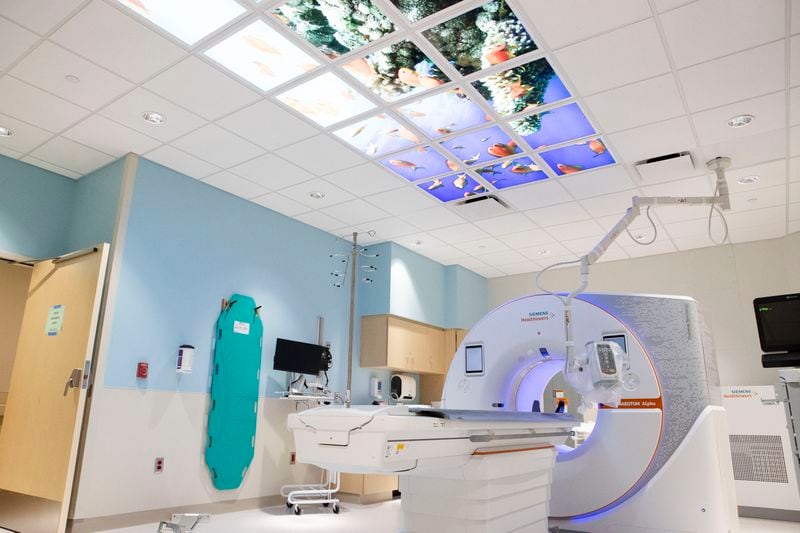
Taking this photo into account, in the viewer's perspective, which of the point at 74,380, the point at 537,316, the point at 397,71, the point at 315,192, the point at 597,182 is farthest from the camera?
the point at 315,192

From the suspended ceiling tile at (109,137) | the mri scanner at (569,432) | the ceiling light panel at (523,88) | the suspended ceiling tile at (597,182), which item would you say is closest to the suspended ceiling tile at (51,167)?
the suspended ceiling tile at (109,137)

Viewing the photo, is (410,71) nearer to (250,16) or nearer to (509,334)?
(250,16)

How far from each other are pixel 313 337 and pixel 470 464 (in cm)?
350

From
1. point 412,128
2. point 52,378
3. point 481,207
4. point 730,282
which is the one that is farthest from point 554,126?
point 52,378

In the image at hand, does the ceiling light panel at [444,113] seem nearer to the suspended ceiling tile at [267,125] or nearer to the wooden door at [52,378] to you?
the suspended ceiling tile at [267,125]

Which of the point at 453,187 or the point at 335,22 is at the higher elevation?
the point at 335,22

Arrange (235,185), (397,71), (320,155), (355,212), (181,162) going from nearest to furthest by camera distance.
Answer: (397,71)
(320,155)
(181,162)
(235,185)
(355,212)

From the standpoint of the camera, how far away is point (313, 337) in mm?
5520

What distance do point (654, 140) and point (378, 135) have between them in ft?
6.62

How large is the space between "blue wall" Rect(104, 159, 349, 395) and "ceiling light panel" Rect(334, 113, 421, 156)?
1.54 m

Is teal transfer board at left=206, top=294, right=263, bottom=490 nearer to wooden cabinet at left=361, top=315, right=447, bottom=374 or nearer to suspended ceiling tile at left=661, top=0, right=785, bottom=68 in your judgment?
wooden cabinet at left=361, top=315, right=447, bottom=374

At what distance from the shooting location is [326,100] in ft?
11.8

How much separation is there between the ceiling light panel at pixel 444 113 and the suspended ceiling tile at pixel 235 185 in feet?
5.67

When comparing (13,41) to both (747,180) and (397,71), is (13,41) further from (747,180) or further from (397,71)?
(747,180)
